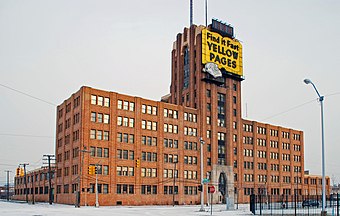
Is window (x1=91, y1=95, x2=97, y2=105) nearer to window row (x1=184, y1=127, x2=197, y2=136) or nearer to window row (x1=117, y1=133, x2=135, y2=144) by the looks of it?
window row (x1=117, y1=133, x2=135, y2=144)

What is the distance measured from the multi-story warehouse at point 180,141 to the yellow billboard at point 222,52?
0.25 metres

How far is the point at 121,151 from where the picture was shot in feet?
308

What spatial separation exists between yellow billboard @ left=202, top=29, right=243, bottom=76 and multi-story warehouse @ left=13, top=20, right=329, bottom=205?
0.82 ft

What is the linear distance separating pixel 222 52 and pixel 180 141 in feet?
86.4

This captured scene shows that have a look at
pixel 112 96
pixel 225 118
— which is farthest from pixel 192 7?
pixel 112 96

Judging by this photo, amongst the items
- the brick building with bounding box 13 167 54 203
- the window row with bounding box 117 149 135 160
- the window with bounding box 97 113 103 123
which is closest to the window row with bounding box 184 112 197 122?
the window row with bounding box 117 149 135 160

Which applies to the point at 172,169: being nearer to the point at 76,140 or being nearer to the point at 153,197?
the point at 153,197

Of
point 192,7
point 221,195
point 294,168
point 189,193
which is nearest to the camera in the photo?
point 189,193

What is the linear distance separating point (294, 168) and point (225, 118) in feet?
123

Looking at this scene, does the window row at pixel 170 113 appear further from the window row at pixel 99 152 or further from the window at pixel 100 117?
the window row at pixel 99 152

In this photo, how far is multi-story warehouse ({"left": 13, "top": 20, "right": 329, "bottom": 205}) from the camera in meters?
90.5

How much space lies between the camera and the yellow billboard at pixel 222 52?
11175 cm

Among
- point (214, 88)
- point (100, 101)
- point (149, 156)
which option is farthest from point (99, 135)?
point (214, 88)

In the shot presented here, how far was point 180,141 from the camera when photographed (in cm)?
10550
